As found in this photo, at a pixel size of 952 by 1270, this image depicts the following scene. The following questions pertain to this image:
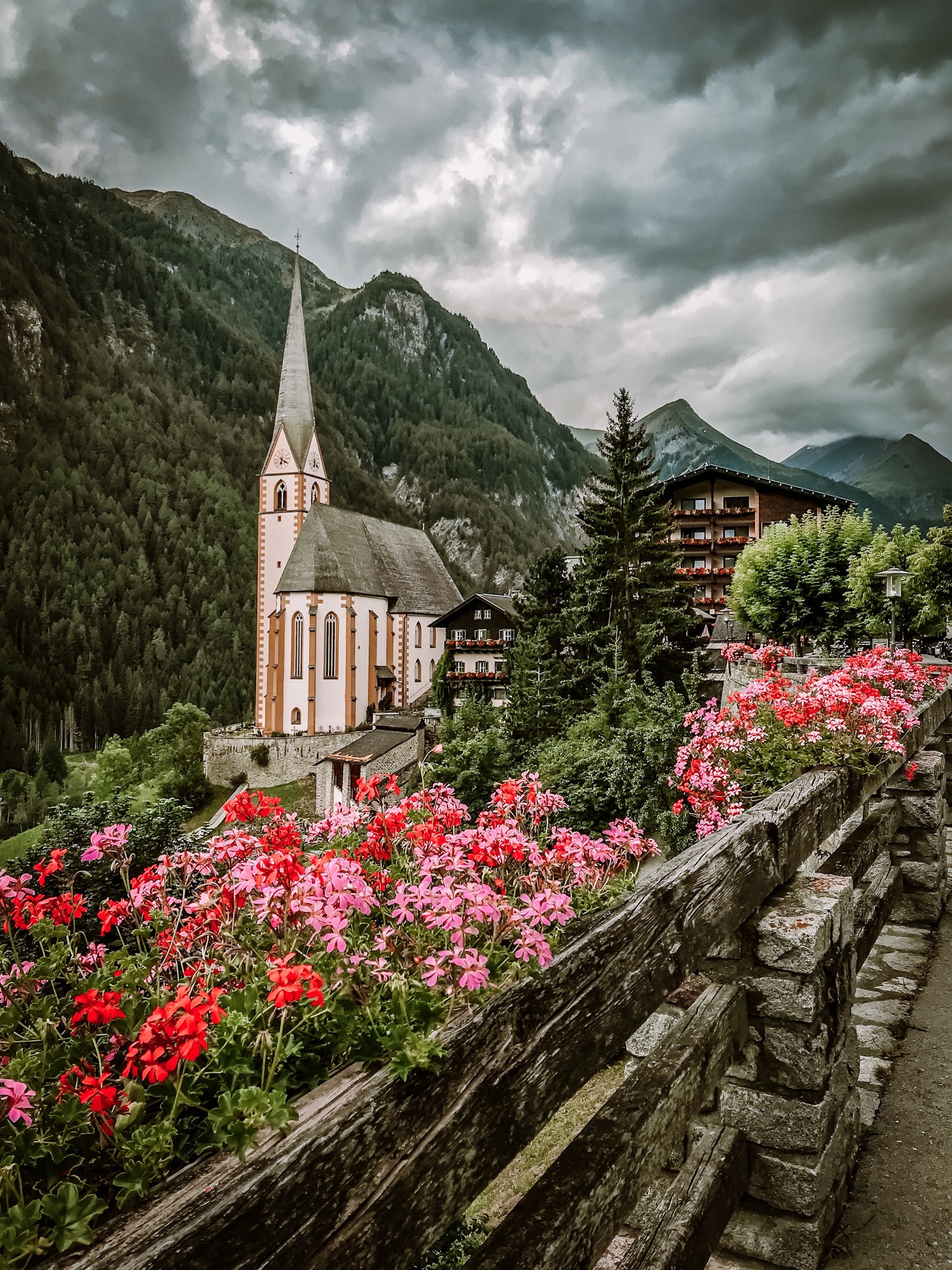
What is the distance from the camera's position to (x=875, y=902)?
4.07 meters

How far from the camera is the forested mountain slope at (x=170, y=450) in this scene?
98062 mm

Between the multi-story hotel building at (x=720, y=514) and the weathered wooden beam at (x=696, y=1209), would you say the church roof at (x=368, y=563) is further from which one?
the weathered wooden beam at (x=696, y=1209)

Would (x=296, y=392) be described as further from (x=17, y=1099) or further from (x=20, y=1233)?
(x=20, y=1233)

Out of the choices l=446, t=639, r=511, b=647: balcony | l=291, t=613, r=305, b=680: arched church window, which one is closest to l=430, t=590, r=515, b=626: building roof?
l=446, t=639, r=511, b=647: balcony

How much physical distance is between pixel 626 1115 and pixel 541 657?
25.3 metres

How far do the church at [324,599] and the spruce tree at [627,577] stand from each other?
2452cm

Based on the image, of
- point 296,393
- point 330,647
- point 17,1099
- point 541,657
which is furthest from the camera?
point 296,393

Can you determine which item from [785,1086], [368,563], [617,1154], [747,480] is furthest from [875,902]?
[368,563]

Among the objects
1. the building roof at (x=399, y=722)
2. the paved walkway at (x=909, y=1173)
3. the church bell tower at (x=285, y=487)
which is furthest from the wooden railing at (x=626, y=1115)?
the church bell tower at (x=285, y=487)

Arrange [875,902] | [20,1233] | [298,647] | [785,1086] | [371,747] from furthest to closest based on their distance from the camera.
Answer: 1. [298,647]
2. [371,747]
3. [875,902]
4. [785,1086]
5. [20,1233]

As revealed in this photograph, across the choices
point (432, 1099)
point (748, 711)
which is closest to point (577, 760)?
point (748, 711)

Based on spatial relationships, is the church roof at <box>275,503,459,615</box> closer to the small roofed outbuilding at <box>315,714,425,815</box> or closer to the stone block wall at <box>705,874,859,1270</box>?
the small roofed outbuilding at <box>315,714,425,815</box>

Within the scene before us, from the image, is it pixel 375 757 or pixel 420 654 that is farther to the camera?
pixel 420 654

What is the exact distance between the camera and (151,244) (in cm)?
18388
